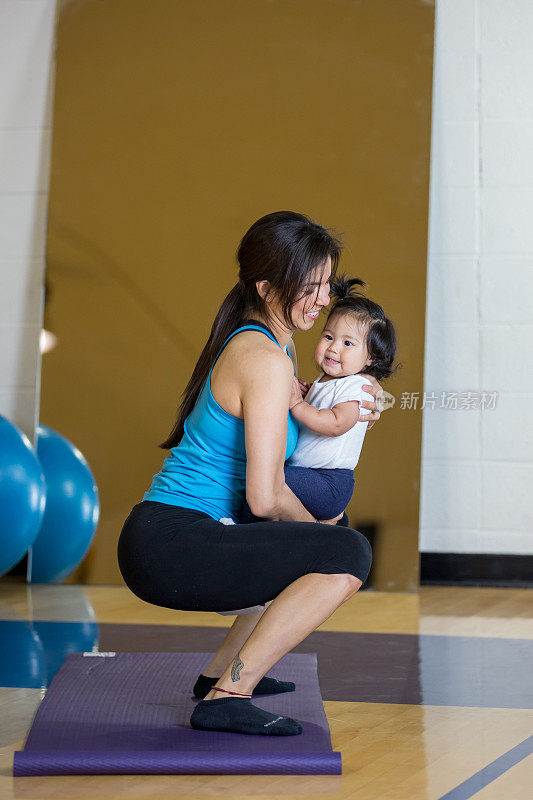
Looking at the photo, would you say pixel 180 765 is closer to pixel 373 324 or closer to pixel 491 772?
pixel 491 772

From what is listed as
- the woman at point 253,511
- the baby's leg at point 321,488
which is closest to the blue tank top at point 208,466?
the woman at point 253,511

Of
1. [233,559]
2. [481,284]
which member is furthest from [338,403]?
[481,284]

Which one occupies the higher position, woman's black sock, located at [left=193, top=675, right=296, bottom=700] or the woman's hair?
the woman's hair

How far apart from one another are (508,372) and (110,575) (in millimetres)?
2105

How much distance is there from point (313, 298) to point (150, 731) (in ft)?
3.35

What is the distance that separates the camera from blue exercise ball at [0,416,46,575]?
148 inches

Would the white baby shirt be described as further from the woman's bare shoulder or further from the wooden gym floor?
the wooden gym floor

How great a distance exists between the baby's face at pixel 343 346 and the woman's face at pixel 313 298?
23cm

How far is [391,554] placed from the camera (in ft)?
14.6

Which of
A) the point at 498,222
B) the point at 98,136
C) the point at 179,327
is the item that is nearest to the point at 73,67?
the point at 98,136

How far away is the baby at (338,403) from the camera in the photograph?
232 cm

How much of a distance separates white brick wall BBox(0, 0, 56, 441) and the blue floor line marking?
10.8 ft

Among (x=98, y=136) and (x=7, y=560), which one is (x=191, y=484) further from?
(x=98, y=136)

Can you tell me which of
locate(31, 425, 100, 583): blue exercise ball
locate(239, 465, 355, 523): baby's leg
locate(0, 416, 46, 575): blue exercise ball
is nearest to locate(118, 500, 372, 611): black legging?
locate(239, 465, 355, 523): baby's leg
